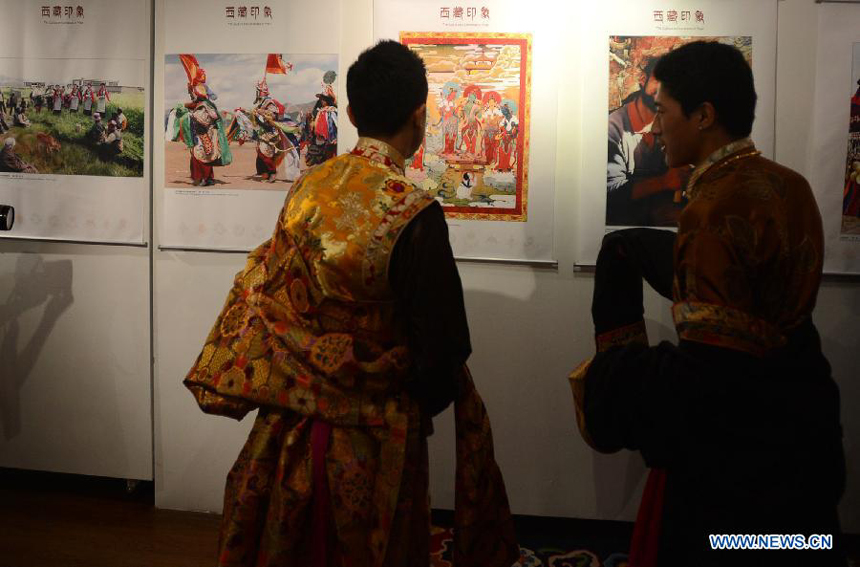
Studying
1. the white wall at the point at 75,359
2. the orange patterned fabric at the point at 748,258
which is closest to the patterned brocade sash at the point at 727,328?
the orange patterned fabric at the point at 748,258

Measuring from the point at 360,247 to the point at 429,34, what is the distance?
144cm

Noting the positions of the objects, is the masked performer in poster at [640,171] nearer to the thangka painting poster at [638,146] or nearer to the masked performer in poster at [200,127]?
the thangka painting poster at [638,146]

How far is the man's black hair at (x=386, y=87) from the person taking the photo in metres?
1.55

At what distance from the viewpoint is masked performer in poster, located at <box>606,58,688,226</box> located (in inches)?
101

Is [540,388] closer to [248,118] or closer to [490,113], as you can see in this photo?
[490,113]

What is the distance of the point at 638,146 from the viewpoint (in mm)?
2570

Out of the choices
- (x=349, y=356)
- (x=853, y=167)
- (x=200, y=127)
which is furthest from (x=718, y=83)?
(x=200, y=127)

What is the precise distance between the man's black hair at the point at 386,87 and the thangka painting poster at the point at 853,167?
5.84 feet

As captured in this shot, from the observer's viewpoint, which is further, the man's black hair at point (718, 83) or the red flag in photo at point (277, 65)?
the red flag in photo at point (277, 65)

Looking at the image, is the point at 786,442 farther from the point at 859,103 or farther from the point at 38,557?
the point at 38,557

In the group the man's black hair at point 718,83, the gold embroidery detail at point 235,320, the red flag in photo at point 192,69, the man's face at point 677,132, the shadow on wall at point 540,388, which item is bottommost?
the shadow on wall at point 540,388

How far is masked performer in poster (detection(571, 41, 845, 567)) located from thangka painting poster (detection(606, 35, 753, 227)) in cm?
113

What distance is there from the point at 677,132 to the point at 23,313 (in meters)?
2.78

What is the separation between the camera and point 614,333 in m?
1.56
